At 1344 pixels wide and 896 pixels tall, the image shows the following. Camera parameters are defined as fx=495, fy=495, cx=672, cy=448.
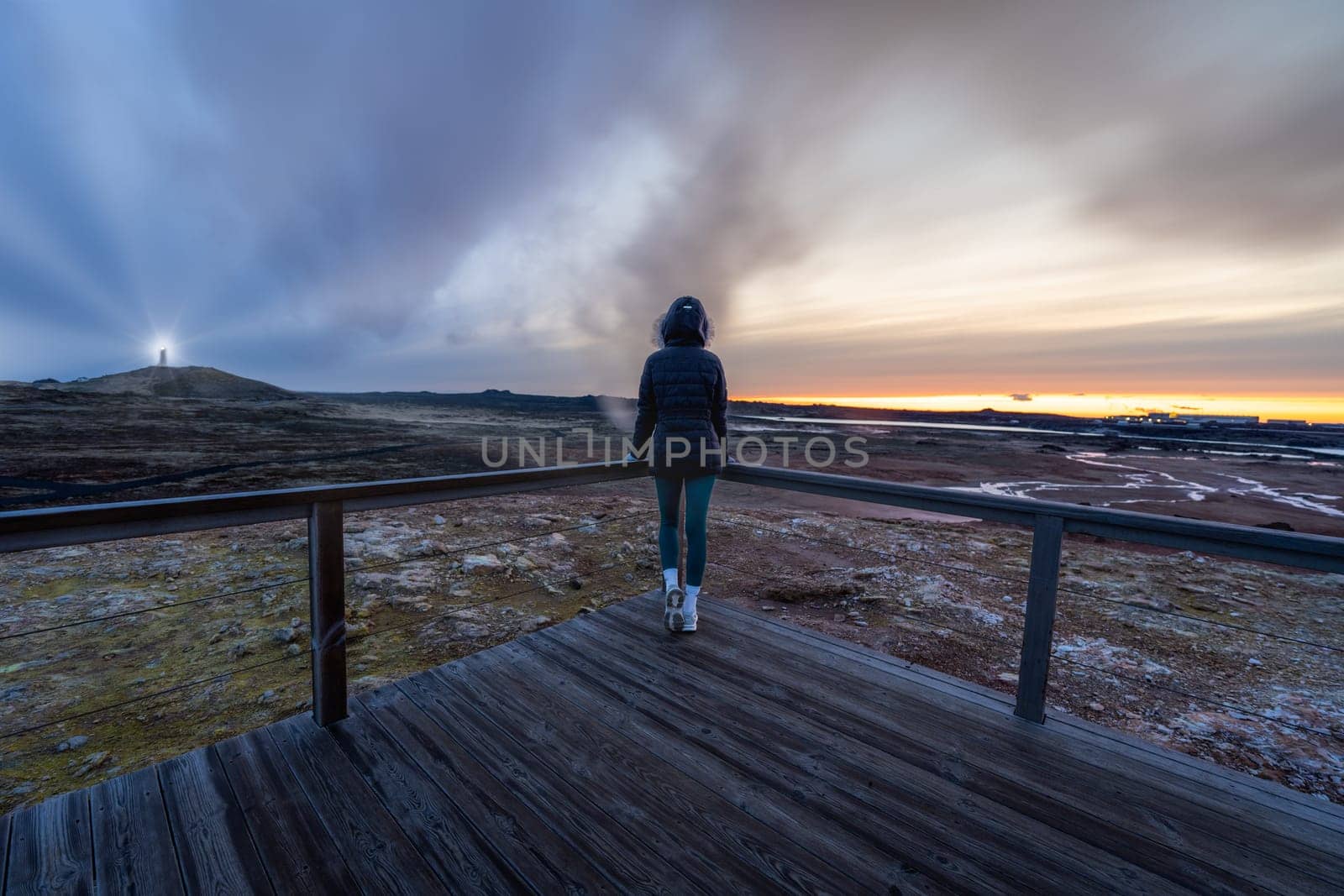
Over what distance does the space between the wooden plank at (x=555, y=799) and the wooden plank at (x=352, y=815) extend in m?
0.32

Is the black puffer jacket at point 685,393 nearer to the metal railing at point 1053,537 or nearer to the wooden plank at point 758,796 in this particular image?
the metal railing at point 1053,537

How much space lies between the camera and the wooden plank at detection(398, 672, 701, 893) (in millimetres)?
1275

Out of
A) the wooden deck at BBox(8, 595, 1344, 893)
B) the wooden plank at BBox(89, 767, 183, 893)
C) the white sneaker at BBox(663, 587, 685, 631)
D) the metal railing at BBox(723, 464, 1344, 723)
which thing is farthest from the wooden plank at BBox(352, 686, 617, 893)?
the metal railing at BBox(723, 464, 1344, 723)

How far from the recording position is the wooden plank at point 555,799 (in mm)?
1275

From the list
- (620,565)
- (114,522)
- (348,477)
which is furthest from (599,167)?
(348,477)

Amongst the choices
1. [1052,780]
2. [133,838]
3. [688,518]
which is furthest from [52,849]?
[1052,780]

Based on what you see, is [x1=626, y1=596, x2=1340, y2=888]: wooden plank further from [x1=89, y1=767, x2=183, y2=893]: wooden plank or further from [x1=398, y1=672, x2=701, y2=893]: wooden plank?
[x1=89, y1=767, x2=183, y2=893]: wooden plank

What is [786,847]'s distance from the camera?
4.49ft

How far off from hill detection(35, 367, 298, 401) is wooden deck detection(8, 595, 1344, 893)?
76484 millimetres

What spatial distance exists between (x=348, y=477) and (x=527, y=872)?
16.0 metres

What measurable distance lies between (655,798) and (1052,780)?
4.33ft

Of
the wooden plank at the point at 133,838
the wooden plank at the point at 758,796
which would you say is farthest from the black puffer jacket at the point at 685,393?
the wooden plank at the point at 133,838

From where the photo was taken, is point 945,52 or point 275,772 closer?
point 275,772

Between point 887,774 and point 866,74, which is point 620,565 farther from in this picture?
point 866,74
